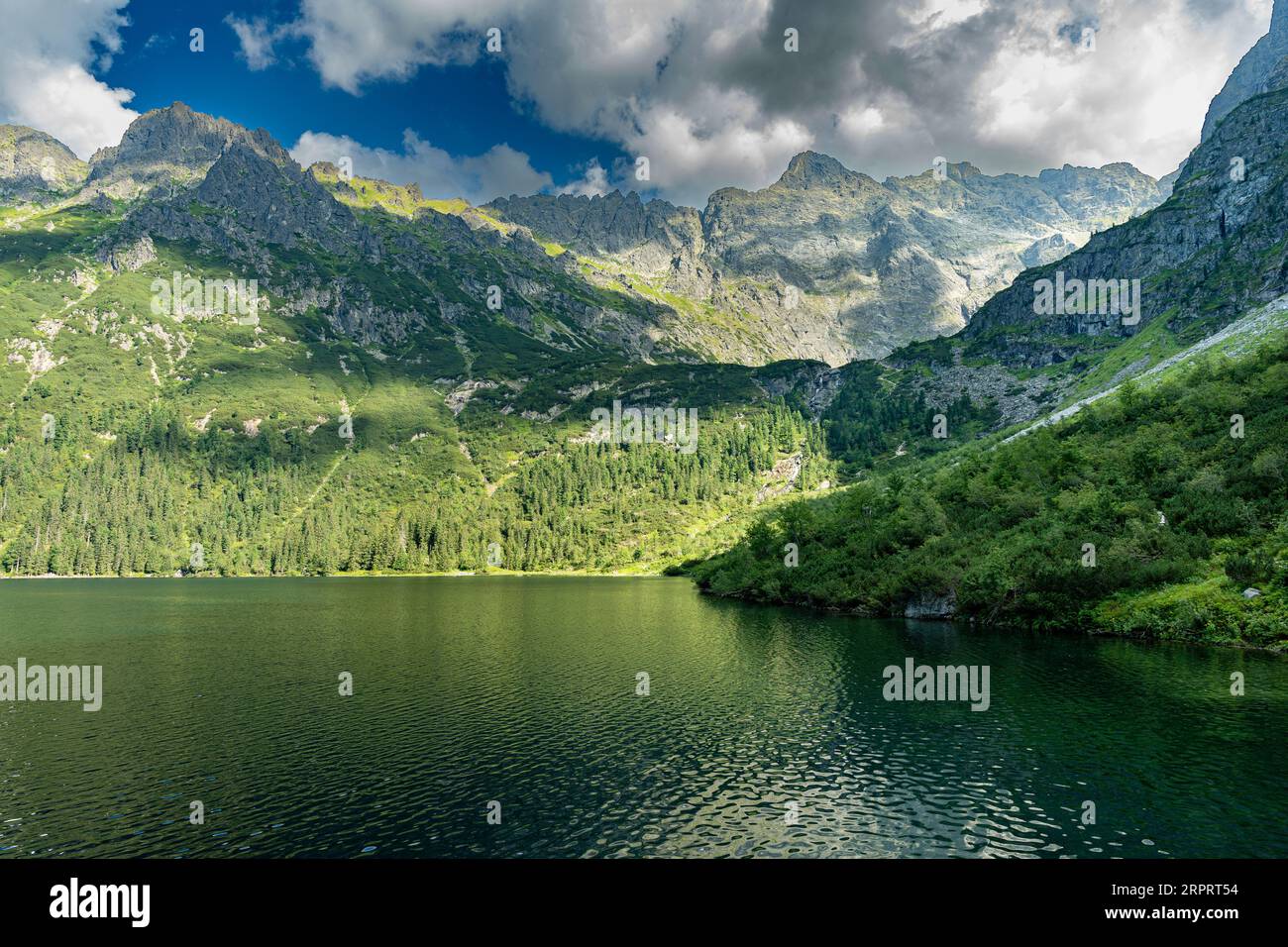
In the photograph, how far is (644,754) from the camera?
44.0 metres

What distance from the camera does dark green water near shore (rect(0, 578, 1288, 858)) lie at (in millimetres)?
31438

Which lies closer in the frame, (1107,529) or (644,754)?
(644,754)

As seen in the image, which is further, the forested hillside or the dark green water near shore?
the forested hillside

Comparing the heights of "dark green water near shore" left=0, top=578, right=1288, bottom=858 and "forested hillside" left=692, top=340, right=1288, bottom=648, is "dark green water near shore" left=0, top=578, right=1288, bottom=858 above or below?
below

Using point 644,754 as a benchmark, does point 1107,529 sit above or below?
above

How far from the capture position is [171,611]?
12631 centimetres

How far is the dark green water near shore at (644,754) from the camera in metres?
31.4

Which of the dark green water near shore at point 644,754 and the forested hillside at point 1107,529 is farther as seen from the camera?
the forested hillside at point 1107,529

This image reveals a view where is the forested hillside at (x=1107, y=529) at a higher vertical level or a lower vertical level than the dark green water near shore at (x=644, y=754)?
higher
